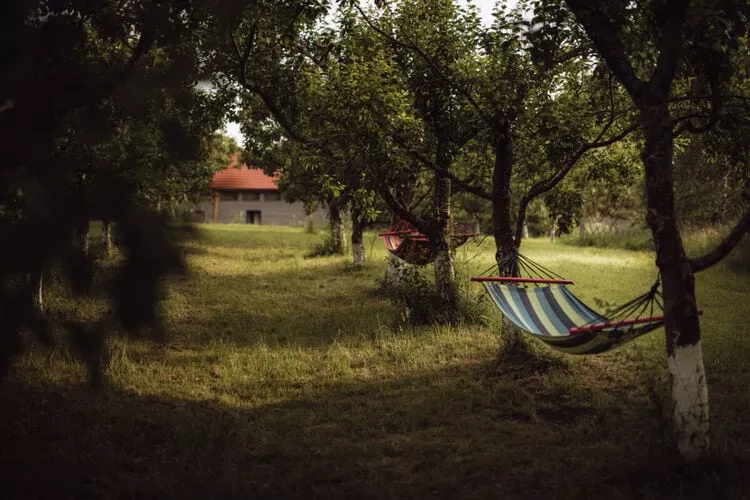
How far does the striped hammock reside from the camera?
429 cm

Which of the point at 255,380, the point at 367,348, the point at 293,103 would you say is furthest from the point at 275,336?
the point at 293,103

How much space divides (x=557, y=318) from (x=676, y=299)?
1.41m

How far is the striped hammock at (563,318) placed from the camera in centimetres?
429

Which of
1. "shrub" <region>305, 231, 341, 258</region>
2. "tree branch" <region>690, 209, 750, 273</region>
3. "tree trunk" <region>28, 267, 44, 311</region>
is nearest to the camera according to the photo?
"tree trunk" <region>28, 267, 44, 311</region>

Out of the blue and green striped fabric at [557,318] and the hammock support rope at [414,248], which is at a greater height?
the hammock support rope at [414,248]

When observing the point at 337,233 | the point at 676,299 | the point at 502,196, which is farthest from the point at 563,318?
the point at 337,233

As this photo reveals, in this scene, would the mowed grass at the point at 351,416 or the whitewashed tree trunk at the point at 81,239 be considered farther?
the mowed grass at the point at 351,416

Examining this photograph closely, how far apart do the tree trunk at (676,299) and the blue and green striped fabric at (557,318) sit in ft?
1.08

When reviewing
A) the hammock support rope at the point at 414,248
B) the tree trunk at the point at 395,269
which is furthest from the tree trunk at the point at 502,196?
the tree trunk at the point at 395,269

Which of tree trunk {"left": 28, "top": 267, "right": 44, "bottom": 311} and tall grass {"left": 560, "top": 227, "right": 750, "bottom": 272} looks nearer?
tree trunk {"left": 28, "top": 267, "right": 44, "bottom": 311}

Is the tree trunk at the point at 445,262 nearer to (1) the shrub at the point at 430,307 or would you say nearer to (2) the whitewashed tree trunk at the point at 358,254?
(1) the shrub at the point at 430,307

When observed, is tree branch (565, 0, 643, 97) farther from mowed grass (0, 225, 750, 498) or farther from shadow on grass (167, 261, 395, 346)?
shadow on grass (167, 261, 395, 346)

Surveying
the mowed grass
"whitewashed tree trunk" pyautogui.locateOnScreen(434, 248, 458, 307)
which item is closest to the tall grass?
the mowed grass

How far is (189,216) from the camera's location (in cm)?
226
